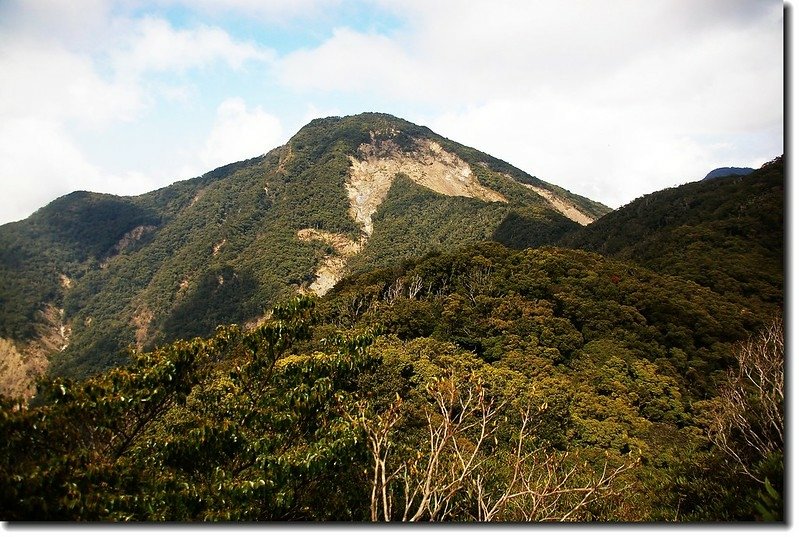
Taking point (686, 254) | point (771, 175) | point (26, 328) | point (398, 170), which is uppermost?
point (398, 170)

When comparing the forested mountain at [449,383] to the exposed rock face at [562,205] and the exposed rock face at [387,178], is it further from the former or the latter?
the exposed rock face at [562,205]

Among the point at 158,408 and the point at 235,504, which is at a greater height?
the point at 158,408

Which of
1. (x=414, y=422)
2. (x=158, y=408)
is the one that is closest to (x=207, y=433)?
(x=158, y=408)

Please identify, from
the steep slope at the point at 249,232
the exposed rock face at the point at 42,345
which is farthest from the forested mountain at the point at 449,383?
the exposed rock face at the point at 42,345

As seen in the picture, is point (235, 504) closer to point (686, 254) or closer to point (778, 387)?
point (778, 387)

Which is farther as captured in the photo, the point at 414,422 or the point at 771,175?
the point at 771,175

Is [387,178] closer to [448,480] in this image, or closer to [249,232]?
[249,232]

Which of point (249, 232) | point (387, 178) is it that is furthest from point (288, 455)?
point (387, 178)
